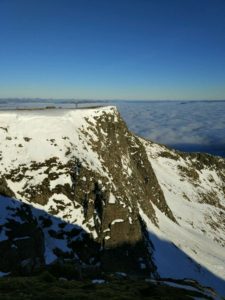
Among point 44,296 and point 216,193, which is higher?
point 44,296

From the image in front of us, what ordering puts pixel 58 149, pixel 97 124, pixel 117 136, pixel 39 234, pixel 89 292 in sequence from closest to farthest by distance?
pixel 89 292 < pixel 39 234 < pixel 58 149 < pixel 97 124 < pixel 117 136

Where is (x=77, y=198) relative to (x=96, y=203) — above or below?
above

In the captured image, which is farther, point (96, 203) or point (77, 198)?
point (96, 203)

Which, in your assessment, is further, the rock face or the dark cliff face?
the dark cliff face

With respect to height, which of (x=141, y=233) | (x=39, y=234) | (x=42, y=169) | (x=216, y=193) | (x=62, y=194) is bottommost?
(x=216, y=193)

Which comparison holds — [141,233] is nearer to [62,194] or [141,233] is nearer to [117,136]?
[62,194]

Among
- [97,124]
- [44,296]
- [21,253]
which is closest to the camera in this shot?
[44,296]

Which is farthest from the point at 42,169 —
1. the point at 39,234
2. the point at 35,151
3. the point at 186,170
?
the point at 186,170

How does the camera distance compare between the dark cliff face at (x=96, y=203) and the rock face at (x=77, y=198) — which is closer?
the rock face at (x=77, y=198)
